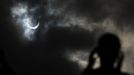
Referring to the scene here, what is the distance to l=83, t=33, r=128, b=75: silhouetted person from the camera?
5379 millimetres

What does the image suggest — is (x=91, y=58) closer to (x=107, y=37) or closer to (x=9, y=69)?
(x=107, y=37)

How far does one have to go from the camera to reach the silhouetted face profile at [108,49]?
542 cm

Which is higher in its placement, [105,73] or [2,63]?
[2,63]

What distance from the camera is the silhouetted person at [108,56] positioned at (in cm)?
538

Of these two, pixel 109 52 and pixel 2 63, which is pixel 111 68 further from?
pixel 2 63

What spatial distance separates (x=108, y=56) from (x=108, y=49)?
0.29 ft

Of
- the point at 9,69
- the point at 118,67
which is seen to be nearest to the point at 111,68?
the point at 118,67

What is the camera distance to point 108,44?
5.43 metres

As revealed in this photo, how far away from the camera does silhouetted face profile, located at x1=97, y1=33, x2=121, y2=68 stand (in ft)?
17.8

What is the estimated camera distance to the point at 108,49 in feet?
17.9

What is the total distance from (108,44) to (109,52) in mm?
105

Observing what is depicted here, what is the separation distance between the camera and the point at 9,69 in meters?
5.63

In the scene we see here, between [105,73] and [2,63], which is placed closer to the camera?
[105,73]

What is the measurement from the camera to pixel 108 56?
548 cm
